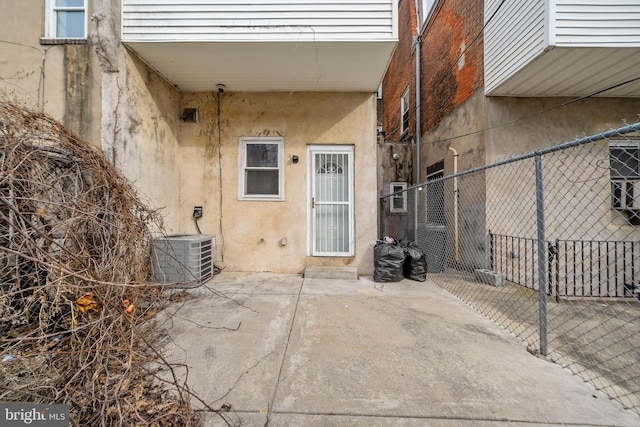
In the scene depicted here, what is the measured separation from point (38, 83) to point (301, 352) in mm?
4884

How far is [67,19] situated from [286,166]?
11.9ft

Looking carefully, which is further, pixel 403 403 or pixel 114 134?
pixel 114 134

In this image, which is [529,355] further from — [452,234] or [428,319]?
[452,234]

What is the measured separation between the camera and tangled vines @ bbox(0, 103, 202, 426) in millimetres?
1427

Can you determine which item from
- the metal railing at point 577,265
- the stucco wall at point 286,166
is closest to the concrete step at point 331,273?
the stucco wall at point 286,166

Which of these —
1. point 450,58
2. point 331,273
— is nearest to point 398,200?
point 450,58

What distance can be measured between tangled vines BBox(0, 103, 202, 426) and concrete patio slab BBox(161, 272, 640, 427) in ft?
1.18

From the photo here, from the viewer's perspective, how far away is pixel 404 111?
31.0 feet

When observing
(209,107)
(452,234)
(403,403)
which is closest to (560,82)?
(452,234)

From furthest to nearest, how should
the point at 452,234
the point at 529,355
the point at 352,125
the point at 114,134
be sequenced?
the point at 452,234
the point at 352,125
the point at 114,134
the point at 529,355

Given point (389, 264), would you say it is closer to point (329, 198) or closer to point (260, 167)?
point (329, 198)

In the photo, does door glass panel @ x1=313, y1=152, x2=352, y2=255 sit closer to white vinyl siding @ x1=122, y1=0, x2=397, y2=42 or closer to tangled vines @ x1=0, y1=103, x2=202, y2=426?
white vinyl siding @ x1=122, y1=0, x2=397, y2=42

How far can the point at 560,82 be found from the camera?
421 cm

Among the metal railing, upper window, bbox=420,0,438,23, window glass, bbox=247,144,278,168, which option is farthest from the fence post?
upper window, bbox=420,0,438,23
